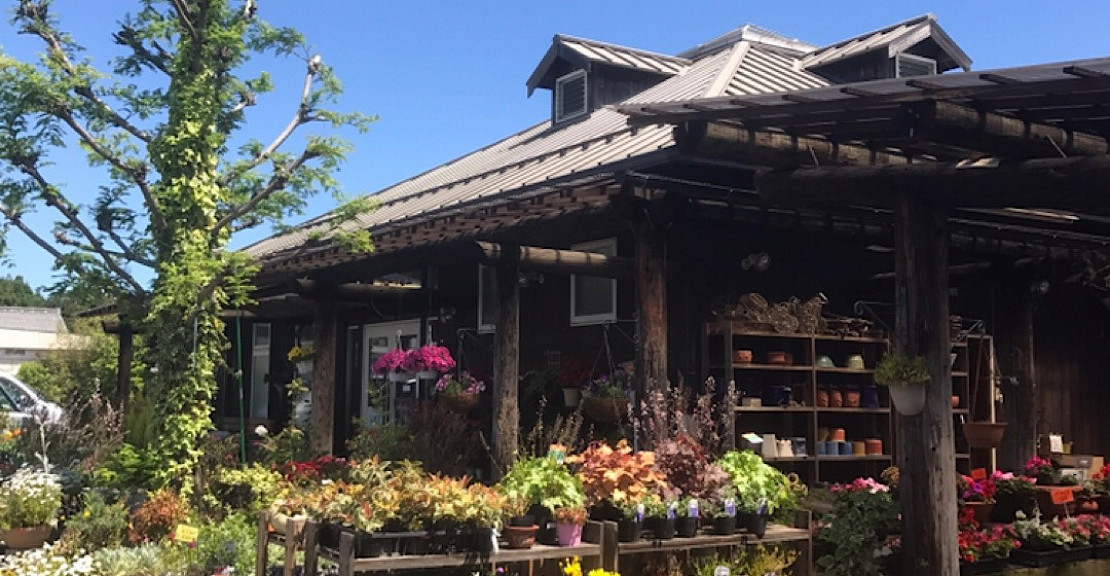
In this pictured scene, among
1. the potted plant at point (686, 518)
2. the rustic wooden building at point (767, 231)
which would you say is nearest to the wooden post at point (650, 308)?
the rustic wooden building at point (767, 231)

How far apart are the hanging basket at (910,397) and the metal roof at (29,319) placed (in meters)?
59.9

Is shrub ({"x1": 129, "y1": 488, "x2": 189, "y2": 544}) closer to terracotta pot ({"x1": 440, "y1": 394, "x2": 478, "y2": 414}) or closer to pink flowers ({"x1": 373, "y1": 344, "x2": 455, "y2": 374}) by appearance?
terracotta pot ({"x1": 440, "y1": 394, "x2": 478, "y2": 414})

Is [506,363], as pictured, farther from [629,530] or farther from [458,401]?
[629,530]

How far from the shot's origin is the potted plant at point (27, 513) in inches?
334

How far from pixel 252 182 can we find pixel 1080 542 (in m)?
7.80

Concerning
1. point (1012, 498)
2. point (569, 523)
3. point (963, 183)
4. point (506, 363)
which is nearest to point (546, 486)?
point (569, 523)

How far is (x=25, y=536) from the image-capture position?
27.9 feet

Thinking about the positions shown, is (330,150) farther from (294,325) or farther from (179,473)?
(294,325)

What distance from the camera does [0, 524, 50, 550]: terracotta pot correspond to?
848cm

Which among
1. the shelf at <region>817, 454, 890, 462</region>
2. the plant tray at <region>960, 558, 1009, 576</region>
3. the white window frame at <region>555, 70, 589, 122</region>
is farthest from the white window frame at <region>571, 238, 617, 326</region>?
the white window frame at <region>555, 70, 589, 122</region>

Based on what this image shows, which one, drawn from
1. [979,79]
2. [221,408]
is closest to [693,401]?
[979,79]

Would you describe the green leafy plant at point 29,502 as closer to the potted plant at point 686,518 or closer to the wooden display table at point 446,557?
the wooden display table at point 446,557

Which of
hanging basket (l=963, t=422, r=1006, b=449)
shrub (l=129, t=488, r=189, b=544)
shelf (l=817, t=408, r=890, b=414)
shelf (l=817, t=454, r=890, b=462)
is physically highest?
shelf (l=817, t=408, r=890, b=414)

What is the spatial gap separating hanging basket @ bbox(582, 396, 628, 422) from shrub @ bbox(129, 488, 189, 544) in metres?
3.65
